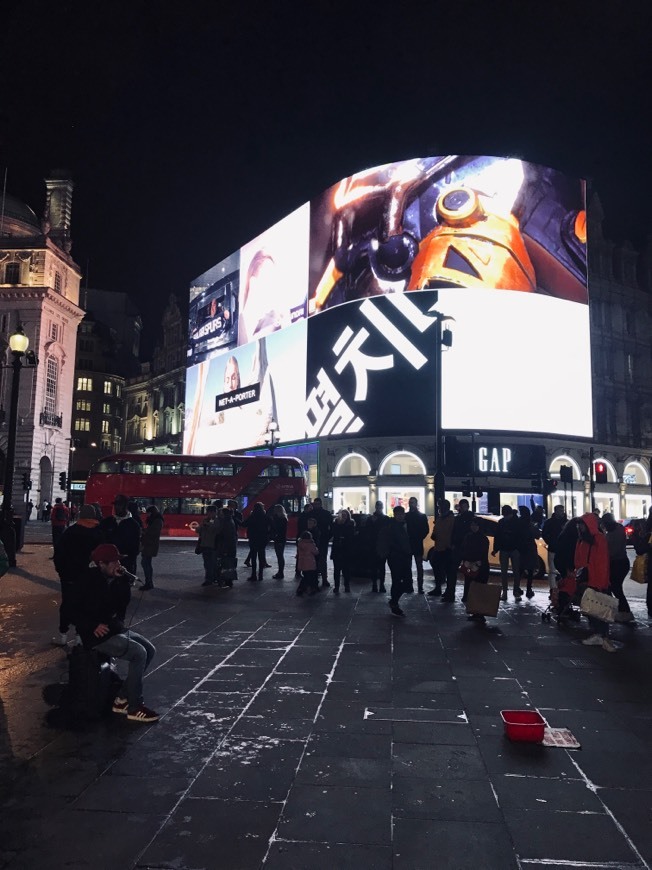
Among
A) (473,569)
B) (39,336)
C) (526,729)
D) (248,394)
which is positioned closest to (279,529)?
(473,569)

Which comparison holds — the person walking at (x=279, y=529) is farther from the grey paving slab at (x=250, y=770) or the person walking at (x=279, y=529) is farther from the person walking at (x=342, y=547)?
the grey paving slab at (x=250, y=770)

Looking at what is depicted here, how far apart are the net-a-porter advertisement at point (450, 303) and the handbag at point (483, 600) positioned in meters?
27.8

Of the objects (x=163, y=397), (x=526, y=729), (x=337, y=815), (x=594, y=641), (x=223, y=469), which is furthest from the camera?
(x=163, y=397)

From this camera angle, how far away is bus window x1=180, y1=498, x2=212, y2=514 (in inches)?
1073

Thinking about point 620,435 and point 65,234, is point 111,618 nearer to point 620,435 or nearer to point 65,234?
point 620,435

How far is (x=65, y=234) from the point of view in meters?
58.3

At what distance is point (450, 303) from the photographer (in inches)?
1489

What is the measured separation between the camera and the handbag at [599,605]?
7.73 m

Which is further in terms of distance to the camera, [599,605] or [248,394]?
[248,394]

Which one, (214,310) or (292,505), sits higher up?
(214,310)

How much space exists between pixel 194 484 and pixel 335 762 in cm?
2370

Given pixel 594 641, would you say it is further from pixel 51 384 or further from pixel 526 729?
pixel 51 384

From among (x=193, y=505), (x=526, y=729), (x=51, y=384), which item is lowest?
(x=526, y=729)

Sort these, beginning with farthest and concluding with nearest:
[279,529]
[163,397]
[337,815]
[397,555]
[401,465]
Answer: [163,397] < [401,465] < [279,529] < [397,555] < [337,815]
